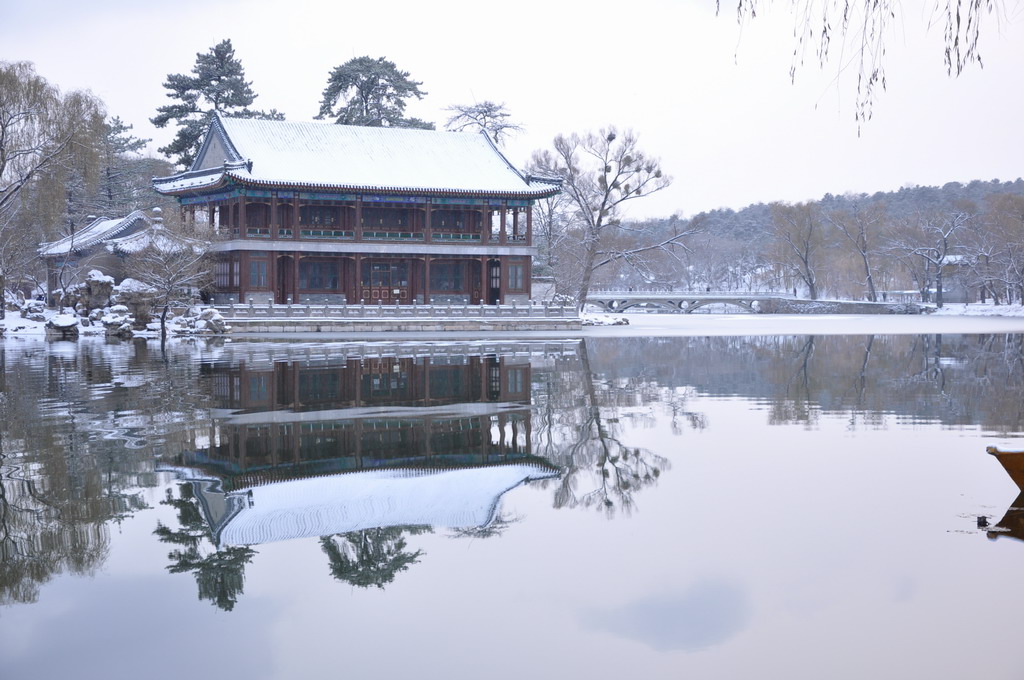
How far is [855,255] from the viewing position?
10256 centimetres

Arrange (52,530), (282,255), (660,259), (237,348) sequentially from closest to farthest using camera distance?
(52,530) < (237,348) < (282,255) < (660,259)

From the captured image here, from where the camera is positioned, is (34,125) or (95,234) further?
(95,234)

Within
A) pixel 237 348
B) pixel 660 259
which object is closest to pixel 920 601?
pixel 237 348

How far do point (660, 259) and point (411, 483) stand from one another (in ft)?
302

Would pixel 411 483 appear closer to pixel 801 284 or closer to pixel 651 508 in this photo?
pixel 651 508

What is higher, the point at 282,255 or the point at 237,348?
the point at 282,255

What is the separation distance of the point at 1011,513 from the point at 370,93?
2592 inches

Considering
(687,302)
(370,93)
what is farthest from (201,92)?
(687,302)

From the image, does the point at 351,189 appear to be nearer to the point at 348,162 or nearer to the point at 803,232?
the point at 348,162

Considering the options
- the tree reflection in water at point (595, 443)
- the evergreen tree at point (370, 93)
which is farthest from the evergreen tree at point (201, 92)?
the tree reflection in water at point (595, 443)

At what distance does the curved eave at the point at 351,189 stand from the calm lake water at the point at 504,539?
30175 mm

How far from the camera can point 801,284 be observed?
117000 mm

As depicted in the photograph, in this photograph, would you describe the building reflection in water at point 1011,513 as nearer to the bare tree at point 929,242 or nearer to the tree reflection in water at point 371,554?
the tree reflection in water at point 371,554

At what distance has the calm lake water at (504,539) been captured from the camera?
662 cm
